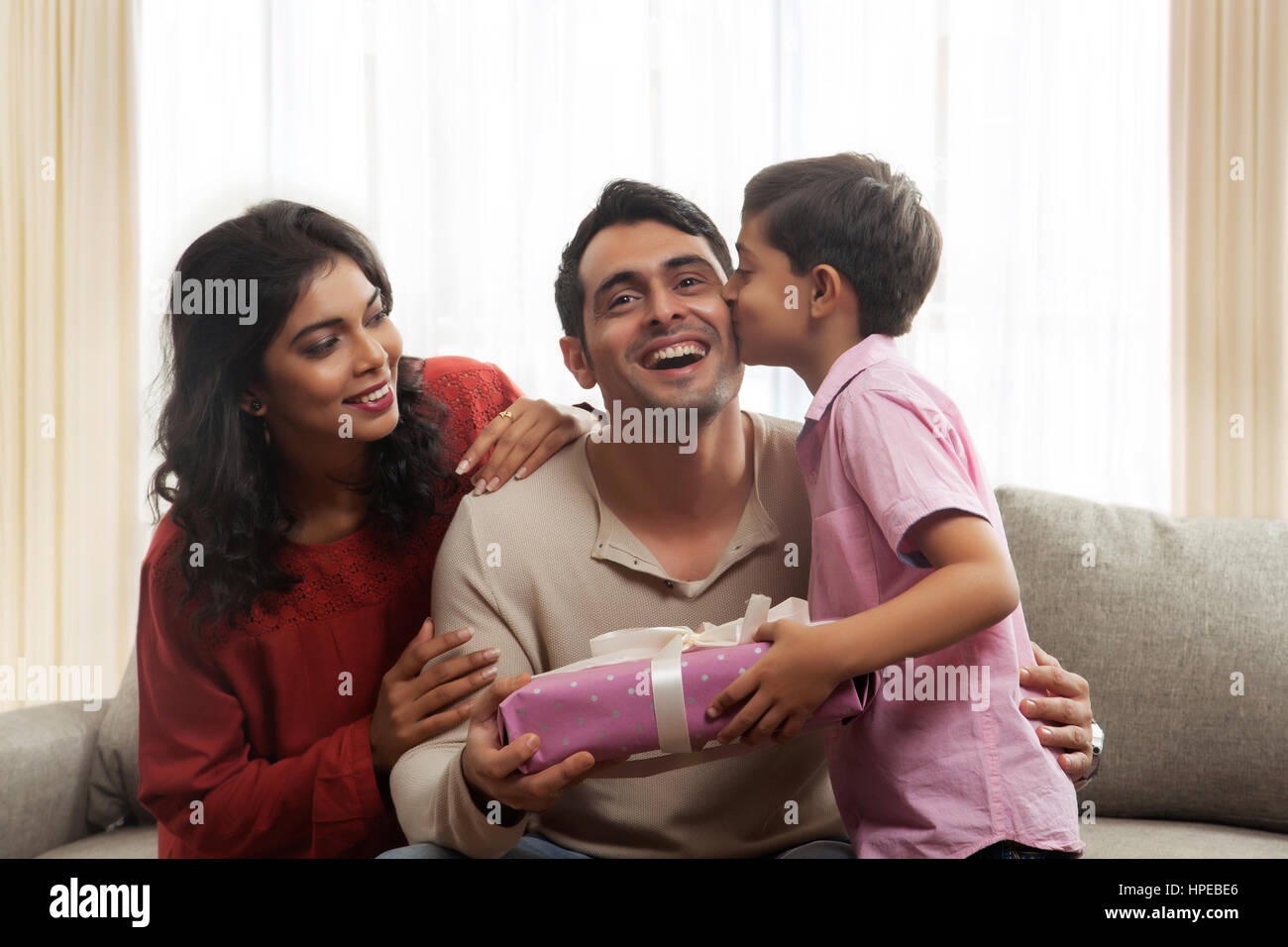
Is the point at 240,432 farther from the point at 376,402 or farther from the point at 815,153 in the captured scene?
the point at 815,153

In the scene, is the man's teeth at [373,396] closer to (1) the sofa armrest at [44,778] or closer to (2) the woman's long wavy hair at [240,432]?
(2) the woman's long wavy hair at [240,432]

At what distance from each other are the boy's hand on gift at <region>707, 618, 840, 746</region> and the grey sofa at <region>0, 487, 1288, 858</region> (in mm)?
877

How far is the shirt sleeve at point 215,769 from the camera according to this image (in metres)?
1.48

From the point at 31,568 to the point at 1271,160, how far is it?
3.50 meters

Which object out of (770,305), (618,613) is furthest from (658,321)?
(618,613)

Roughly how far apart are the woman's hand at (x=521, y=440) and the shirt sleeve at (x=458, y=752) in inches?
2.0

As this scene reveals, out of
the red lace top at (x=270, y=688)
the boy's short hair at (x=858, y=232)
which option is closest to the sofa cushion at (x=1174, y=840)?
the boy's short hair at (x=858, y=232)

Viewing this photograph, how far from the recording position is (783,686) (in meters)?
1.05

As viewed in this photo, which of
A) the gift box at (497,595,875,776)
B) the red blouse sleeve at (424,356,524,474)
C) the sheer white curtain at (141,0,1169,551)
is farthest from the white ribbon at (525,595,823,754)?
the sheer white curtain at (141,0,1169,551)

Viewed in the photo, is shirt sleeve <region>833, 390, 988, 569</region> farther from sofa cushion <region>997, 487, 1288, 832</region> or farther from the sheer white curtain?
the sheer white curtain

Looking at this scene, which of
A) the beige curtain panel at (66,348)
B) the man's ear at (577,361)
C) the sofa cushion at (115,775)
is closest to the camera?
the man's ear at (577,361)

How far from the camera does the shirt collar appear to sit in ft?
4.07
